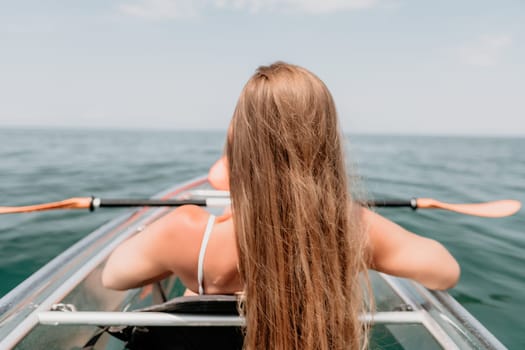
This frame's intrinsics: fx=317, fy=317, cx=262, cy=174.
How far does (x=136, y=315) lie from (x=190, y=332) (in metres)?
0.20

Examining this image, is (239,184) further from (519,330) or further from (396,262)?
(519,330)

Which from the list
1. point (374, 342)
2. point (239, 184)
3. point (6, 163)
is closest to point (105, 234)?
point (239, 184)

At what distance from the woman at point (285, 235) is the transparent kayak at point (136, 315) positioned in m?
0.11

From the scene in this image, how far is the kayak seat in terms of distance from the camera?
1015 mm

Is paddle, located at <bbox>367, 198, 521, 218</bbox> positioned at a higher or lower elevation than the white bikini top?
lower

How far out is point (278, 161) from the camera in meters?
0.96

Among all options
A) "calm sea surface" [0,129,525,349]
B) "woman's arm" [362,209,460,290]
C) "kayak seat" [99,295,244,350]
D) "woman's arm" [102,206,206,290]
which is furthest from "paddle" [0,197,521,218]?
"woman's arm" [102,206,206,290]

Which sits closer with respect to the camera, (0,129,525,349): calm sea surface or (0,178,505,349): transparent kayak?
(0,178,505,349): transparent kayak

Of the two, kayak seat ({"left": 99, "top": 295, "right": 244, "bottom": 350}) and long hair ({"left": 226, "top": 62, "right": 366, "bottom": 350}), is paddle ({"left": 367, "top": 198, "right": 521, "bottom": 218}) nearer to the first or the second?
long hair ({"left": 226, "top": 62, "right": 366, "bottom": 350})

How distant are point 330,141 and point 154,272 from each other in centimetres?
71

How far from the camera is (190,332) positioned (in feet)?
3.71

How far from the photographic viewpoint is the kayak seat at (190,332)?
39.9 inches

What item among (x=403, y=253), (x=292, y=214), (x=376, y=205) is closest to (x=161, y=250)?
(x=292, y=214)

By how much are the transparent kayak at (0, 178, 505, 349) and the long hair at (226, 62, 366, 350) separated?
0.46 feet
